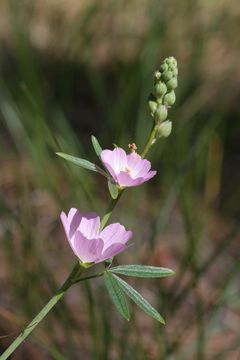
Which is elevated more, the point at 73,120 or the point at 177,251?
the point at 73,120

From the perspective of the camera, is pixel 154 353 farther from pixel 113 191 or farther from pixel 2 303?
pixel 113 191

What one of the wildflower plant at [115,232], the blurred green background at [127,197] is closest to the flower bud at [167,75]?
the wildflower plant at [115,232]

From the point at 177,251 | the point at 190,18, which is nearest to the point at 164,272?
the point at 177,251

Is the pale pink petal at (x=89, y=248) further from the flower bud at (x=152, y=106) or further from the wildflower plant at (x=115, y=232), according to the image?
the flower bud at (x=152, y=106)

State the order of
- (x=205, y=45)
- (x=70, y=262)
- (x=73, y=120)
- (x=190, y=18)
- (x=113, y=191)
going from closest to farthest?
(x=113, y=191)
(x=70, y=262)
(x=205, y=45)
(x=190, y=18)
(x=73, y=120)

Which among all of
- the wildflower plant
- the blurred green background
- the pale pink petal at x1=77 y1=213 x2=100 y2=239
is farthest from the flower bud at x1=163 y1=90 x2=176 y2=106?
the blurred green background

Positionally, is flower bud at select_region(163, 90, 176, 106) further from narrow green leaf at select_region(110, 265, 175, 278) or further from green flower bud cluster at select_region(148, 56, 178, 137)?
narrow green leaf at select_region(110, 265, 175, 278)

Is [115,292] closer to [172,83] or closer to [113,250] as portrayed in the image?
[113,250]
